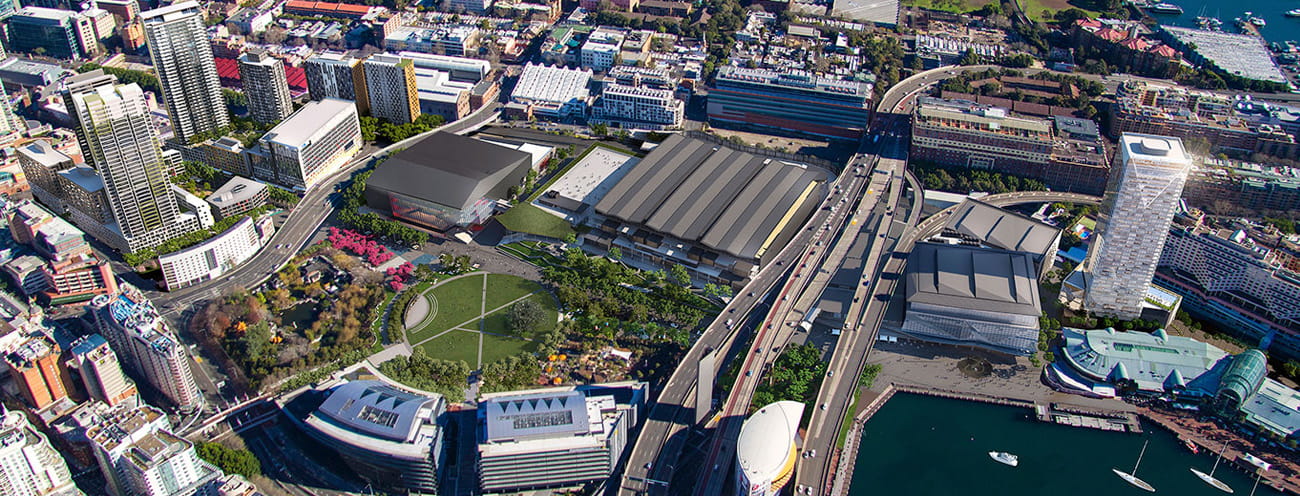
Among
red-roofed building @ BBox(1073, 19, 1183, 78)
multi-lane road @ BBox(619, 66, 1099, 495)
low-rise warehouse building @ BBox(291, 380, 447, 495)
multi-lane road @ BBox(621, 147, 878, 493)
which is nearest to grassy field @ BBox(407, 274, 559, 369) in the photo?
low-rise warehouse building @ BBox(291, 380, 447, 495)

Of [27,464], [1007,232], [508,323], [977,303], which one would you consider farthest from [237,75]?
[977,303]

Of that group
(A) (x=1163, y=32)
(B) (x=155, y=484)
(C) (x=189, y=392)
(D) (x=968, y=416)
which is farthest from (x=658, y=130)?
(A) (x=1163, y=32)

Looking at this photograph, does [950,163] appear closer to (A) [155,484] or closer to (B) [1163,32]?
(B) [1163,32]

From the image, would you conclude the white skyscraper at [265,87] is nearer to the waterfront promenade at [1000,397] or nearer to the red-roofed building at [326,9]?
the red-roofed building at [326,9]

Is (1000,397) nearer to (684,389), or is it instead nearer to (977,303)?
(977,303)

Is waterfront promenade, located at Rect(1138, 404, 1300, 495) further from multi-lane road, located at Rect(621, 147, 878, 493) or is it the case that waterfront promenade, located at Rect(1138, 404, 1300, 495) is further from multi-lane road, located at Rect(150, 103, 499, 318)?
multi-lane road, located at Rect(150, 103, 499, 318)
